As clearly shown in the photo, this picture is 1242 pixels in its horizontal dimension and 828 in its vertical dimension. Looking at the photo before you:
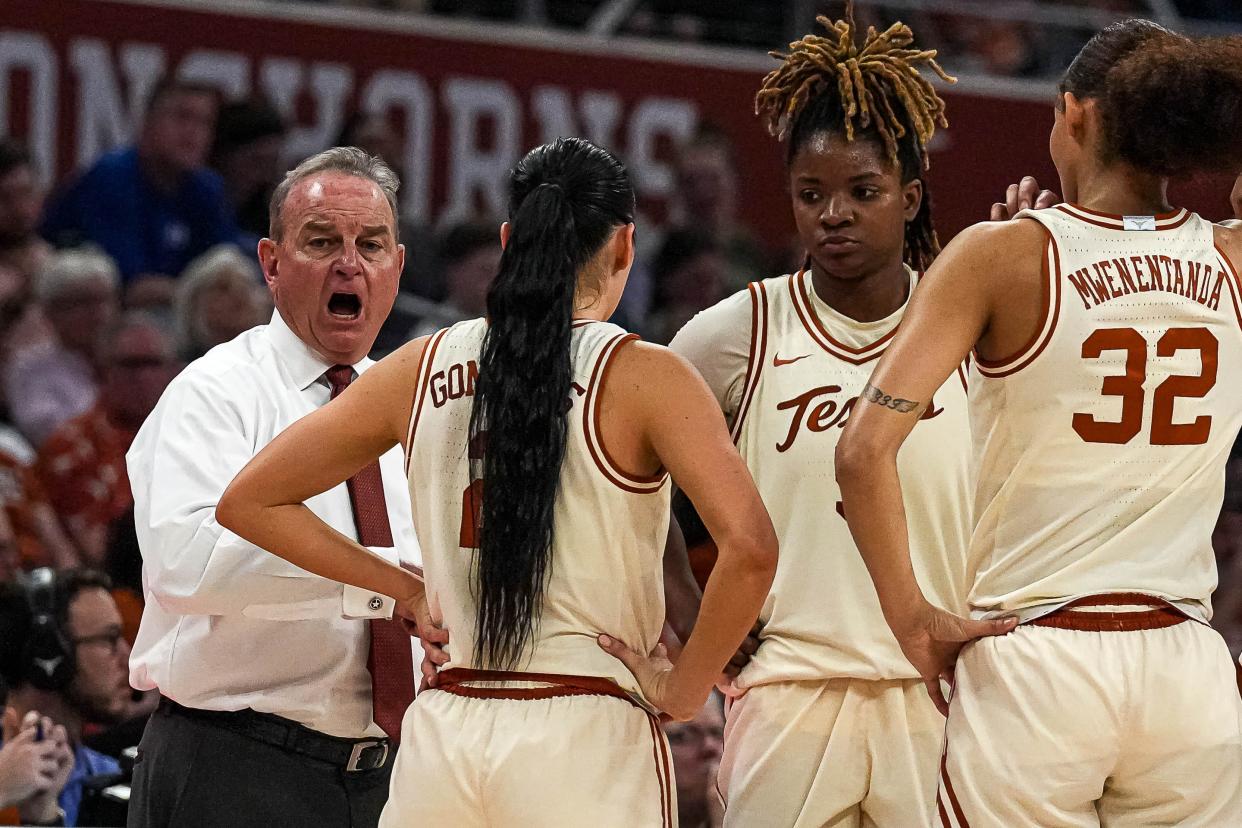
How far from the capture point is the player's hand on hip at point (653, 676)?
9.41ft

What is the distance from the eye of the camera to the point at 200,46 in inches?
367

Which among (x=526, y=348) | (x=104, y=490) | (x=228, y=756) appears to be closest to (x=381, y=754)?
(x=228, y=756)

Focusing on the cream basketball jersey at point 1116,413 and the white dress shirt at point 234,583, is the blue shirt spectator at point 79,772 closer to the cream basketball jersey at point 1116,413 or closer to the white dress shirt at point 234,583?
the white dress shirt at point 234,583

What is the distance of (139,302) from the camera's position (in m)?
8.65

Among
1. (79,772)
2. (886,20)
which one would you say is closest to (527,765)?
(79,772)

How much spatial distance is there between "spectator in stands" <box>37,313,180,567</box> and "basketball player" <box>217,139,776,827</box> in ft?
15.6

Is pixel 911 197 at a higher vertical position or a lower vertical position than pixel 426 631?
higher

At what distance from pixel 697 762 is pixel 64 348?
431 cm

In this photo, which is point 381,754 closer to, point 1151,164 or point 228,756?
point 228,756

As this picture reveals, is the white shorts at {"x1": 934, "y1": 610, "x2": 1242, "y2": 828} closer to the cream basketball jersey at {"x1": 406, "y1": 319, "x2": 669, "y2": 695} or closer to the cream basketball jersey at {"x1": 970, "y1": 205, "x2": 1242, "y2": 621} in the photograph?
the cream basketball jersey at {"x1": 970, "y1": 205, "x2": 1242, "y2": 621}

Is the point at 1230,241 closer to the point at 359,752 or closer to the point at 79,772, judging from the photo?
the point at 359,752

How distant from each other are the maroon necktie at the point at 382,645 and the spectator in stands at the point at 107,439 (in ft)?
12.9

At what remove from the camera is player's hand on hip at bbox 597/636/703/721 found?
287 centimetres

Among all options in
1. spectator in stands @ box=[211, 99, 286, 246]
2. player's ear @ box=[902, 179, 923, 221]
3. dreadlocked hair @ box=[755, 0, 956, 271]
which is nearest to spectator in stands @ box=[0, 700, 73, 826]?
dreadlocked hair @ box=[755, 0, 956, 271]
